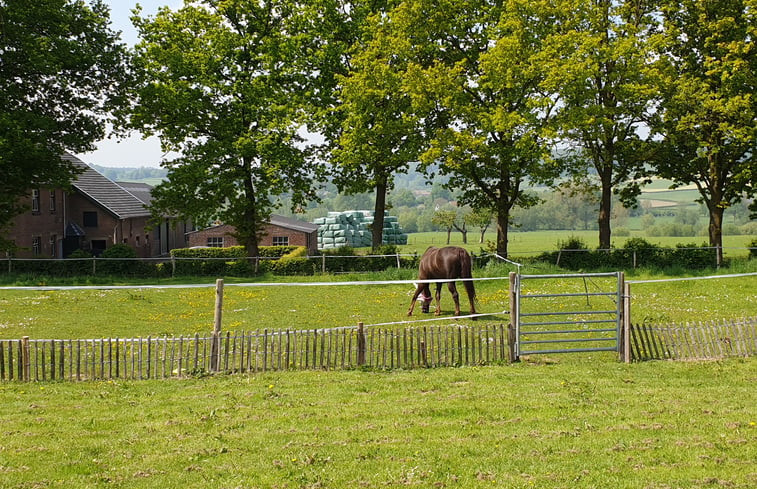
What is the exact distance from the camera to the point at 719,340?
723 inches

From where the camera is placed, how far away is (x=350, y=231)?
11388cm

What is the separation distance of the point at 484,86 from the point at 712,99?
14.3 meters

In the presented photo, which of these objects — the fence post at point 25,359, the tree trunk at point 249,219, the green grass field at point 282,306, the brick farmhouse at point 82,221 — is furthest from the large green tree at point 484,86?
the fence post at point 25,359

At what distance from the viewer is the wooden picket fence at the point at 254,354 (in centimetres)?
1602

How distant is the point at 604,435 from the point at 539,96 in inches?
1249

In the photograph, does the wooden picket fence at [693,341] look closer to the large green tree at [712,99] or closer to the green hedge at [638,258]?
the green hedge at [638,258]

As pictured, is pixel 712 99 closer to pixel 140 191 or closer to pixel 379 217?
pixel 379 217

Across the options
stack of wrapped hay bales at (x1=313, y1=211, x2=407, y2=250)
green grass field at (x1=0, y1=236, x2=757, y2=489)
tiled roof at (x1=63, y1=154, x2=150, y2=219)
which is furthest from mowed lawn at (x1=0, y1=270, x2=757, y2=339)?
stack of wrapped hay bales at (x1=313, y1=211, x2=407, y2=250)

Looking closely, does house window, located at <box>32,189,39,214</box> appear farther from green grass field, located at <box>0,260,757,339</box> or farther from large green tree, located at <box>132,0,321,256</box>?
green grass field, located at <box>0,260,757,339</box>

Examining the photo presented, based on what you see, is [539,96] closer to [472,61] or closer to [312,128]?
[472,61]

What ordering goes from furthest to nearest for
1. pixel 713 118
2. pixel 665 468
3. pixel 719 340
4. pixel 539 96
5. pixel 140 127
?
pixel 140 127 < pixel 713 118 < pixel 539 96 < pixel 719 340 < pixel 665 468

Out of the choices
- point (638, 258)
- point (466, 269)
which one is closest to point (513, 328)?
point (466, 269)

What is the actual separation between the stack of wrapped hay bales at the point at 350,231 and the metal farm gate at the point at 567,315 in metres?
76.7

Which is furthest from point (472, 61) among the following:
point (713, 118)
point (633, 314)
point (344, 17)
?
point (633, 314)
